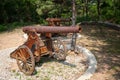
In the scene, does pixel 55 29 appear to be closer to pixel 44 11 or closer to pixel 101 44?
pixel 101 44

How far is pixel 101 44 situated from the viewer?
35.4 ft

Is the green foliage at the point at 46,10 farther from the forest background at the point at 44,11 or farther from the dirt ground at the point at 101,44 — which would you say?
the dirt ground at the point at 101,44

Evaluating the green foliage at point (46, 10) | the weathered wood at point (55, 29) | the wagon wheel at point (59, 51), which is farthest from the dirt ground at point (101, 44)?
the green foliage at point (46, 10)

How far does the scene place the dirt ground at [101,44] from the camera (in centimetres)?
782

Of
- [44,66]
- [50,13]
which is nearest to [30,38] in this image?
[44,66]

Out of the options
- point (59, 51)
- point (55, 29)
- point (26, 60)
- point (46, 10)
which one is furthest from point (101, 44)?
point (46, 10)

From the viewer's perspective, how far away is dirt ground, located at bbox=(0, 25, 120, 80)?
7825 mm

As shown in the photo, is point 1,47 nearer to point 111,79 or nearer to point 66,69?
point 66,69

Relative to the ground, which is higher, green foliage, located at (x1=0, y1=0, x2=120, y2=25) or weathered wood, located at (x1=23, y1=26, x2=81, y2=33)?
weathered wood, located at (x1=23, y1=26, x2=81, y2=33)

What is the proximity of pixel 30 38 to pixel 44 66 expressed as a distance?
1114 millimetres

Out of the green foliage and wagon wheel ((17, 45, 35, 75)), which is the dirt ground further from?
the green foliage

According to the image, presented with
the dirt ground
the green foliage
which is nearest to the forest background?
the green foliage

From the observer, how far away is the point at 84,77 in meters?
7.34

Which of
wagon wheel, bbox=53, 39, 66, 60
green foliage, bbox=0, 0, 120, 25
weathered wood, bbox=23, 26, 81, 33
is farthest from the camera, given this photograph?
green foliage, bbox=0, 0, 120, 25
